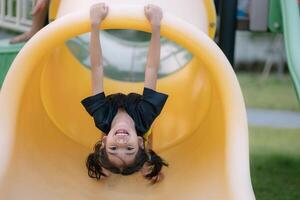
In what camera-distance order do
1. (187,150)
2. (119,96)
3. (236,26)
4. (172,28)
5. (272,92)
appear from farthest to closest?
1. (272,92)
2. (236,26)
3. (187,150)
4. (119,96)
5. (172,28)

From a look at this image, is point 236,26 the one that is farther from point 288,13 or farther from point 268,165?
point 268,165

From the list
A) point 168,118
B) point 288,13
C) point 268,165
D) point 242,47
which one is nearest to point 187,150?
point 168,118

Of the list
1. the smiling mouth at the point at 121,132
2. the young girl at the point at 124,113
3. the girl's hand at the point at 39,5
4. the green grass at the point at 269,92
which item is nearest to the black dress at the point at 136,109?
the young girl at the point at 124,113

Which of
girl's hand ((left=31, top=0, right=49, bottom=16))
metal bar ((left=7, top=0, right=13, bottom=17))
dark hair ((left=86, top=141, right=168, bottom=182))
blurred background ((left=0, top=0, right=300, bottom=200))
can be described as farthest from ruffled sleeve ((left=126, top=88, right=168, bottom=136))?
metal bar ((left=7, top=0, right=13, bottom=17))

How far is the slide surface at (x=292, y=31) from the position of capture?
3814mm

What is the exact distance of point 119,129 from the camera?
3039 millimetres

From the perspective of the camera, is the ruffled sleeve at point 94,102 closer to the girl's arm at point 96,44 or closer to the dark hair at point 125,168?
the girl's arm at point 96,44

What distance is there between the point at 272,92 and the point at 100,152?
485cm

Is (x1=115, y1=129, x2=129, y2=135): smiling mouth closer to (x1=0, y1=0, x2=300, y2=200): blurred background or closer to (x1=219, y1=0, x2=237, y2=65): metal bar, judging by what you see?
(x1=0, y1=0, x2=300, y2=200): blurred background

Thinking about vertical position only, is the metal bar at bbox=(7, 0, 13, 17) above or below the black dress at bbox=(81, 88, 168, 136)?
below

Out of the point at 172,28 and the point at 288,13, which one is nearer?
the point at 172,28

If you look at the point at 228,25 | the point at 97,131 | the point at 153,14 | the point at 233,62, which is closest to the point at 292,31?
the point at 228,25

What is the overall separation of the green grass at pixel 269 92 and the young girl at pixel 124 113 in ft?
12.7

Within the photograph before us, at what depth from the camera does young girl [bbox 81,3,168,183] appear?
2994 mm
